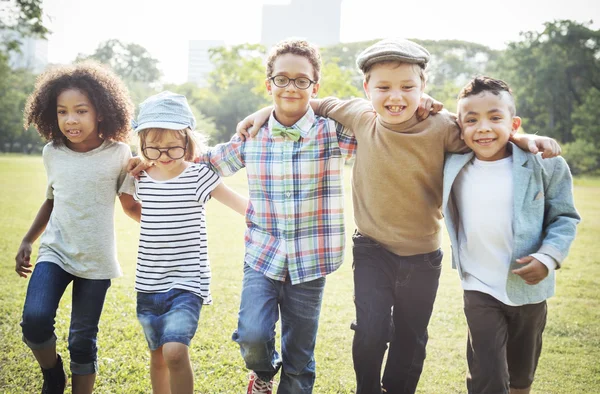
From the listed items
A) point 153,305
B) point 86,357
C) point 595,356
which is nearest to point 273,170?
point 153,305

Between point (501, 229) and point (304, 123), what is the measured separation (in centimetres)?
116

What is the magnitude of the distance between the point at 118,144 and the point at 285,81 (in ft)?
3.65

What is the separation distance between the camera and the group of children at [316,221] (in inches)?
102

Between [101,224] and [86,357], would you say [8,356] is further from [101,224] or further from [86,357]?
[101,224]

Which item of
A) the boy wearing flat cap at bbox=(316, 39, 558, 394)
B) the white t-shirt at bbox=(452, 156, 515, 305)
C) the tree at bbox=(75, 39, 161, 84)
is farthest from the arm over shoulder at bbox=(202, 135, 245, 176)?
the tree at bbox=(75, 39, 161, 84)

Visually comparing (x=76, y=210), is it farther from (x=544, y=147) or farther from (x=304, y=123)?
(x=544, y=147)

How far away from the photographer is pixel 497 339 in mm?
2564

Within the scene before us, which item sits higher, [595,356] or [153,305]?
[153,305]

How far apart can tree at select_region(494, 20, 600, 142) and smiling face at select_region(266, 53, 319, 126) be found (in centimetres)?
4059

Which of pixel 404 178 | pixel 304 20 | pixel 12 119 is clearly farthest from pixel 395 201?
pixel 304 20

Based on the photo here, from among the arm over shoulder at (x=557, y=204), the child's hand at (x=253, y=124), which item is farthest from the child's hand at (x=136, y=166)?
the arm over shoulder at (x=557, y=204)

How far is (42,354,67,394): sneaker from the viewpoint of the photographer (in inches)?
117

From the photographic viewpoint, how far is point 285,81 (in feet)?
9.39

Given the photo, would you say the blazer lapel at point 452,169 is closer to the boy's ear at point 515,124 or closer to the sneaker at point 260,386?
the boy's ear at point 515,124
